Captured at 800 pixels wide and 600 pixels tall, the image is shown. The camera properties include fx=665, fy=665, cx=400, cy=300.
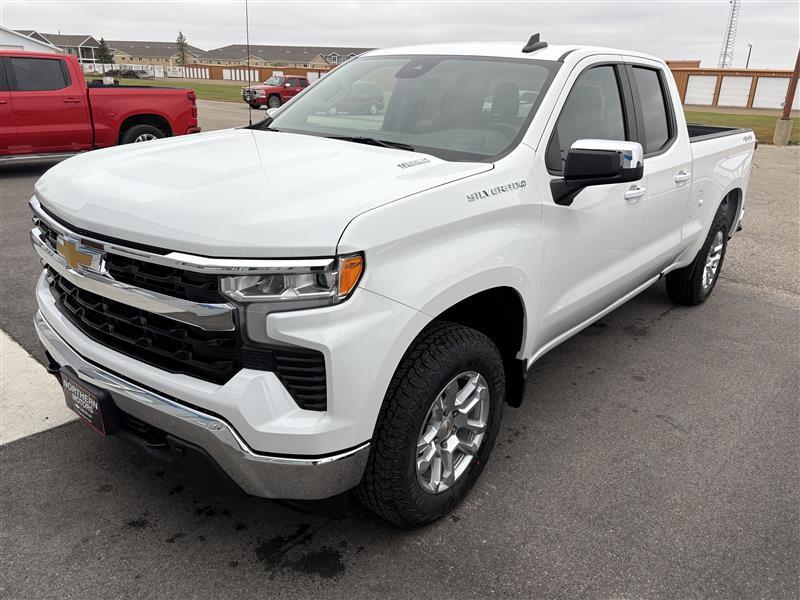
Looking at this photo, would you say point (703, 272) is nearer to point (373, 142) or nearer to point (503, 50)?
point (503, 50)

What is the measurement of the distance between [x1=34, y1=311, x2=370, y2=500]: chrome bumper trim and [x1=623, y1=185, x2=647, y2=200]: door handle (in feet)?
6.94

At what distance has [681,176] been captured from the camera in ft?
13.7

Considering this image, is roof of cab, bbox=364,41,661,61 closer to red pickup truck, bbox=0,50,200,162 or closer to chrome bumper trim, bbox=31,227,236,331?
chrome bumper trim, bbox=31,227,236,331

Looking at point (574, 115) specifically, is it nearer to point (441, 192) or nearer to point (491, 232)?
point (491, 232)

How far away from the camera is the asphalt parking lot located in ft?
7.85

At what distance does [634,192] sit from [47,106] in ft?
30.3

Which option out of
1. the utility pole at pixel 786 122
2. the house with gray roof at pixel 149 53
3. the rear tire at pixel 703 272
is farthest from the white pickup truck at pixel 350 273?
the house with gray roof at pixel 149 53

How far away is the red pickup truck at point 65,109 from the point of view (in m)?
9.55

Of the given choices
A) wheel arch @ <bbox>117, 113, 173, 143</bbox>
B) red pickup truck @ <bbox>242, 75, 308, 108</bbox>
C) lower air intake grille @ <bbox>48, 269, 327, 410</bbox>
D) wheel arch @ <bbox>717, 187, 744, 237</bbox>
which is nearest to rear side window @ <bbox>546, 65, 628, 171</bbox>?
lower air intake grille @ <bbox>48, 269, 327, 410</bbox>

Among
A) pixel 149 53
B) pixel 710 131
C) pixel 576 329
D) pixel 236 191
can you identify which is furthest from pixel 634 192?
pixel 149 53

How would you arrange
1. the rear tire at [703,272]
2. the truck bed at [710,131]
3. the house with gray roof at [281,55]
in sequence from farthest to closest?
the house with gray roof at [281,55] < the rear tire at [703,272] < the truck bed at [710,131]

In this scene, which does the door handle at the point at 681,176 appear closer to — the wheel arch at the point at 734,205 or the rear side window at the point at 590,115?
A: the rear side window at the point at 590,115

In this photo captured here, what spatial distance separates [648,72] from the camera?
4133 millimetres

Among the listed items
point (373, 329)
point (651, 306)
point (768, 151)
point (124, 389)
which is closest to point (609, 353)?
point (651, 306)
